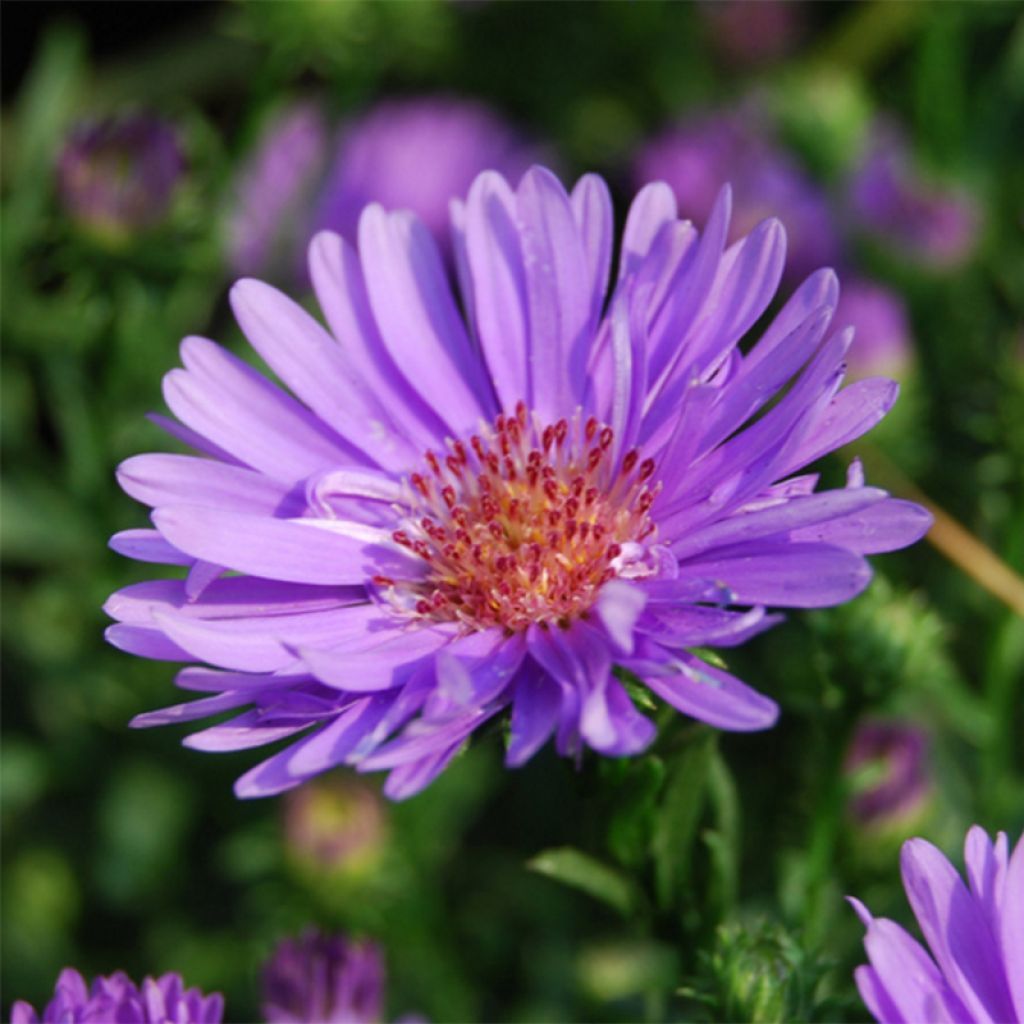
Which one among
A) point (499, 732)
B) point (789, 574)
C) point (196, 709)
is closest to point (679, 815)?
point (499, 732)

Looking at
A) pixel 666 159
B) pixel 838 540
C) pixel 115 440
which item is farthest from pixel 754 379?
pixel 666 159

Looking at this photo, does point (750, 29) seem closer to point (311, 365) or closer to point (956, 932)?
point (311, 365)

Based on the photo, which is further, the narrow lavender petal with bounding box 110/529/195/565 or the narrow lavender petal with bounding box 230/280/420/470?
the narrow lavender petal with bounding box 230/280/420/470

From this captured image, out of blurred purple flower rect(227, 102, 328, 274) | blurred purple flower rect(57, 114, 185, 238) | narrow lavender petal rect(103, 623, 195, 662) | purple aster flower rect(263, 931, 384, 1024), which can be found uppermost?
blurred purple flower rect(227, 102, 328, 274)

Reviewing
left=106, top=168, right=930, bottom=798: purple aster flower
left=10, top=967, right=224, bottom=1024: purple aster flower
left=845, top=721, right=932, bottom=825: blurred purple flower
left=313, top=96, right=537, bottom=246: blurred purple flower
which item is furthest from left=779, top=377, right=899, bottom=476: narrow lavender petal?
left=313, top=96, right=537, bottom=246: blurred purple flower

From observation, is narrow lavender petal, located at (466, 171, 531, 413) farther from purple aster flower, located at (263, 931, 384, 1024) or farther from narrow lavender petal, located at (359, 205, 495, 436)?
purple aster flower, located at (263, 931, 384, 1024)

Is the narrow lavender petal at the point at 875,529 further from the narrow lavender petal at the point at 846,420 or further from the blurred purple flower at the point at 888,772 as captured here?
the blurred purple flower at the point at 888,772

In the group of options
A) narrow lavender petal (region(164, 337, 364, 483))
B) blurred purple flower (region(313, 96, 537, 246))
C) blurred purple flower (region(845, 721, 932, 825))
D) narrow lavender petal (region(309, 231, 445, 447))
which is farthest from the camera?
blurred purple flower (region(313, 96, 537, 246))

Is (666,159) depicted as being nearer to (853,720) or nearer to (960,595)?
(960,595)
